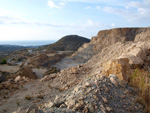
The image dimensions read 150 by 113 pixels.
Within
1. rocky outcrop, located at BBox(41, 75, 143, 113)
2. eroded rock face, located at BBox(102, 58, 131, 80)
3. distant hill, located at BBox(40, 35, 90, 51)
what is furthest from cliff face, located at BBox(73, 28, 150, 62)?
rocky outcrop, located at BBox(41, 75, 143, 113)

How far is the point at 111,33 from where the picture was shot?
1129 inches

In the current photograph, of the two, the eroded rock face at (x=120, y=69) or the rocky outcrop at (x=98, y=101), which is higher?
the eroded rock face at (x=120, y=69)

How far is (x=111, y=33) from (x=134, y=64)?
80.1ft

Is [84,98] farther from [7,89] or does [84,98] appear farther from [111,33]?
[111,33]

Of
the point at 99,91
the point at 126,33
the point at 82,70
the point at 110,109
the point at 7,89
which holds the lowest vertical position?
the point at 7,89

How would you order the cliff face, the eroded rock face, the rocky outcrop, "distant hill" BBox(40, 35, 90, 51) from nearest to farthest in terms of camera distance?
the rocky outcrop → the eroded rock face → the cliff face → "distant hill" BBox(40, 35, 90, 51)

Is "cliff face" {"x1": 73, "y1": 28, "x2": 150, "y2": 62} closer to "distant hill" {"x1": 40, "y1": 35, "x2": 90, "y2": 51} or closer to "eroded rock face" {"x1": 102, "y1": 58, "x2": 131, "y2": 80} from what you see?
"distant hill" {"x1": 40, "y1": 35, "x2": 90, "y2": 51}

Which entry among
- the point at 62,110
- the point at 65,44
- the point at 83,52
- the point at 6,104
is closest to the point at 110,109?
the point at 62,110

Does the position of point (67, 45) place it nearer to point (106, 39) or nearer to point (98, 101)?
point (106, 39)

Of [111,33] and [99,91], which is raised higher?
[111,33]

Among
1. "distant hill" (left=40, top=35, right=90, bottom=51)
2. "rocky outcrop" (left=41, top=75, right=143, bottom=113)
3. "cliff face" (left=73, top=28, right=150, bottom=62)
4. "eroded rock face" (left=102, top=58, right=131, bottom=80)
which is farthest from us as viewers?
"distant hill" (left=40, top=35, right=90, bottom=51)

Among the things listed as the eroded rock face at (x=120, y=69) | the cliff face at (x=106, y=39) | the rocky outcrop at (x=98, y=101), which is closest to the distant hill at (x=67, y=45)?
the cliff face at (x=106, y=39)

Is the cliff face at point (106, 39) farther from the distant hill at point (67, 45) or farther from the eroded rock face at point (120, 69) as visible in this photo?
the eroded rock face at point (120, 69)

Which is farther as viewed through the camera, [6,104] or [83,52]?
[83,52]
